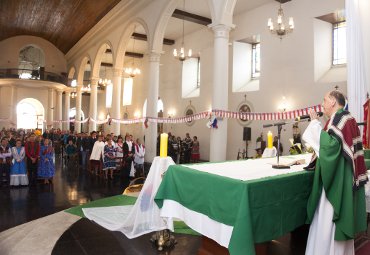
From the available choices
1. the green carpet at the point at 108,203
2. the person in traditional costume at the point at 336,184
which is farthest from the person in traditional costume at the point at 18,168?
the person in traditional costume at the point at 336,184

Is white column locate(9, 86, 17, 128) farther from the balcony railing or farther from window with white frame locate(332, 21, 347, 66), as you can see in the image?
window with white frame locate(332, 21, 347, 66)

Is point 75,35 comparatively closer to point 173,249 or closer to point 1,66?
point 1,66

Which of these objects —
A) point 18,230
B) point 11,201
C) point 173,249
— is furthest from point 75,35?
point 173,249

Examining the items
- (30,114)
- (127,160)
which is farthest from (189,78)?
(30,114)

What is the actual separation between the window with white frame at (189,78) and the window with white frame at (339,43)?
846 cm

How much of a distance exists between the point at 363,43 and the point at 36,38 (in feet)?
85.9

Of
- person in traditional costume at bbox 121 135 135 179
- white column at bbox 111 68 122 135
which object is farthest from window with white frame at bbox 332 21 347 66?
white column at bbox 111 68 122 135

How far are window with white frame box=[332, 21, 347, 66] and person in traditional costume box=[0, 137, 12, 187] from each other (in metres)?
12.0

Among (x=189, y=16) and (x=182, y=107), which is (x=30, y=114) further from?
(x=189, y=16)

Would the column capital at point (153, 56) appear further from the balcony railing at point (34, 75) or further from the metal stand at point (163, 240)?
the balcony railing at point (34, 75)

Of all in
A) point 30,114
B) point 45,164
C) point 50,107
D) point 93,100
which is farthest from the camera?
point 30,114

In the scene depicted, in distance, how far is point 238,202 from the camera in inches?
101

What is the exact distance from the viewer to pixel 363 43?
626 cm

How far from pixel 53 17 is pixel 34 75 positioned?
26.5ft
